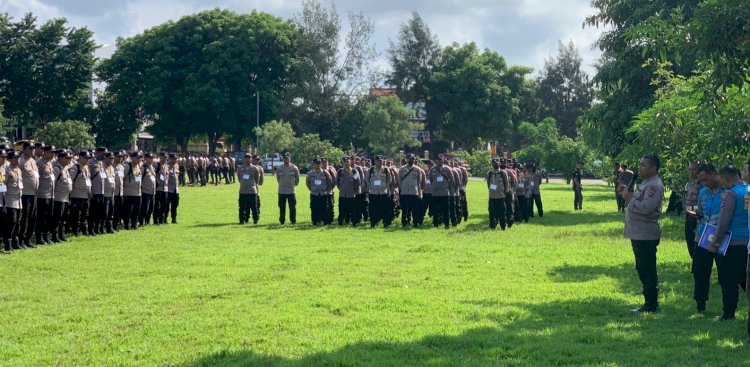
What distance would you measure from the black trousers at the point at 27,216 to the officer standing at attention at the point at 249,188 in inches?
260

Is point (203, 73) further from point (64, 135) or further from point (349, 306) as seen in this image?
point (349, 306)

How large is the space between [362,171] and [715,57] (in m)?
14.6

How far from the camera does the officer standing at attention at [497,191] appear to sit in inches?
816

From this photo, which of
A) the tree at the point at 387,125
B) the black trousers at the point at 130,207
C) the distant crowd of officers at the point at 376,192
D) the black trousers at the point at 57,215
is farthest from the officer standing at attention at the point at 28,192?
the tree at the point at 387,125

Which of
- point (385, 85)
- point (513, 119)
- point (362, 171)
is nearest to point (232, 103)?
point (385, 85)

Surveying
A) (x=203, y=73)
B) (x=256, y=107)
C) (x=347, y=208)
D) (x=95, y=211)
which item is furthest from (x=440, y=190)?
(x=203, y=73)

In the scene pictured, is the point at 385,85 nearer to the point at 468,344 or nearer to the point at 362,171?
the point at 362,171

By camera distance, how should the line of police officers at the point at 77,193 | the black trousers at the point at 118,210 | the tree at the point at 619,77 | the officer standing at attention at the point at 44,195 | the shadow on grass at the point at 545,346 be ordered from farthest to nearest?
the tree at the point at 619,77
the black trousers at the point at 118,210
the officer standing at attention at the point at 44,195
the line of police officers at the point at 77,193
the shadow on grass at the point at 545,346

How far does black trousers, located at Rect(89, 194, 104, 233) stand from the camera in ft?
61.8

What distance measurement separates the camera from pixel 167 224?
72.5ft

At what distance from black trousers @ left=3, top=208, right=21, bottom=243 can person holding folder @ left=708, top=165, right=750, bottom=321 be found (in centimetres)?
1192

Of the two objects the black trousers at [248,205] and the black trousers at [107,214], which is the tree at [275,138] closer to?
the black trousers at [248,205]

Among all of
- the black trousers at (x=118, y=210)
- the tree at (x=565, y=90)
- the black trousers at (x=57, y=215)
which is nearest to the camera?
the black trousers at (x=57, y=215)

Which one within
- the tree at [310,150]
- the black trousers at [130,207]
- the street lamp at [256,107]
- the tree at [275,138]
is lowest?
the black trousers at [130,207]
